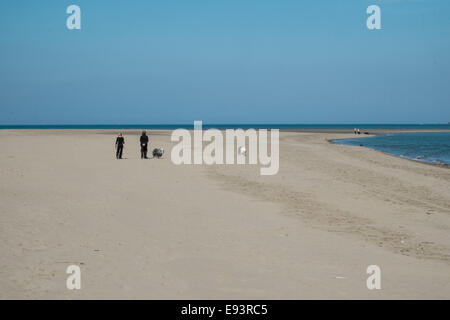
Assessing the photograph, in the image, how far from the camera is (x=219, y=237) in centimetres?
991

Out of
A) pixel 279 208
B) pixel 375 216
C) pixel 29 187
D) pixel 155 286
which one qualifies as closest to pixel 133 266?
pixel 155 286

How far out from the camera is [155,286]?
691 cm

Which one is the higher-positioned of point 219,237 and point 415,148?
point 415,148

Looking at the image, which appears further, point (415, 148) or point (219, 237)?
point (415, 148)

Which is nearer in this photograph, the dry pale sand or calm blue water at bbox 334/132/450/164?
the dry pale sand

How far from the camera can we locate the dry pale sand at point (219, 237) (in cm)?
700

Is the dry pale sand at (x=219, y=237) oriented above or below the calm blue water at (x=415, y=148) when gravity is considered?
below

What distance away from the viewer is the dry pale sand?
700 centimetres

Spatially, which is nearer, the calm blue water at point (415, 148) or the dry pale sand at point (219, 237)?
the dry pale sand at point (219, 237)
